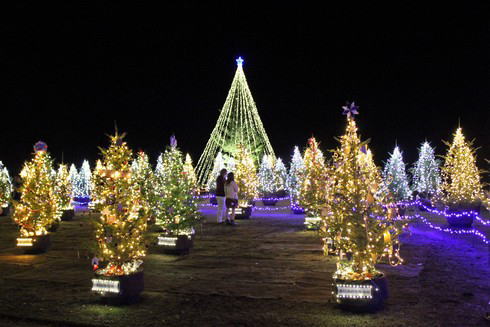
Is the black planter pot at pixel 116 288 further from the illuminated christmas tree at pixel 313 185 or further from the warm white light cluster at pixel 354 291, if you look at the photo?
the illuminated christmas tree at pixel 313 185

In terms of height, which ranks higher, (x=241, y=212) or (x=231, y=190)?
(x=231, y=190)

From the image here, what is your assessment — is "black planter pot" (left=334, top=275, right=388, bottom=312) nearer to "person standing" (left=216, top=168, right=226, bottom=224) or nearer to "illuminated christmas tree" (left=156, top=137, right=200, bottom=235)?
"illuminated christmas tree" (left=156, top=137, right=200, bottom=235)

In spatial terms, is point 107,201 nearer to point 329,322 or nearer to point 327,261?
point 329,322

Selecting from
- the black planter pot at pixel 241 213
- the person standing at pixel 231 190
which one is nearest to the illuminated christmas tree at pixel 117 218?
the person standing at pixel 231 190

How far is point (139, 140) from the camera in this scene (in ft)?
164

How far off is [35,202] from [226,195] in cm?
676

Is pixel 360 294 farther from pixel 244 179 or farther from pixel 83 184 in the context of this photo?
pixel 83 184

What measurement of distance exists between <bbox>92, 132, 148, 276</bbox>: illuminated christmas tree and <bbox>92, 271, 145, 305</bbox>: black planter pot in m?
0.12

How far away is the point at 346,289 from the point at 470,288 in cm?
237

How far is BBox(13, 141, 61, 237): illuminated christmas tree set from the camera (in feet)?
38.2

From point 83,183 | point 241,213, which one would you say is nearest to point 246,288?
point 241,213

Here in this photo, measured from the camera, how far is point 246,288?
7668 millimetres

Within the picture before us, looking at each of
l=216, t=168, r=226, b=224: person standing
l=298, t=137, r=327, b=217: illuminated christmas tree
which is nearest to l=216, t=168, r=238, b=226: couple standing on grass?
l=216, t=168, r=226, b=224: person standing

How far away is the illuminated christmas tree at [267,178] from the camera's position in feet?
92.7
